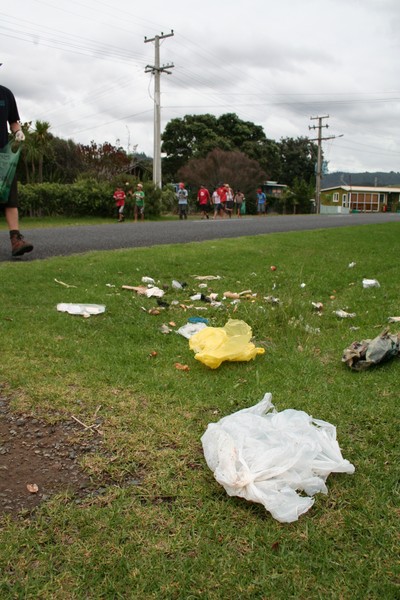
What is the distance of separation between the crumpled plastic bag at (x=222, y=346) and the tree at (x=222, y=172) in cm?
3919

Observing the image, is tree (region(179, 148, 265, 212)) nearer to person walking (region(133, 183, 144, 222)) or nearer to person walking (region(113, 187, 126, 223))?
person walking (region(133, 183, 144, 222))

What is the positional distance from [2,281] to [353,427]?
3.88m

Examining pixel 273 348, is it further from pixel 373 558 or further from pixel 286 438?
pixel 373 558

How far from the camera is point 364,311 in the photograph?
502 centimetres

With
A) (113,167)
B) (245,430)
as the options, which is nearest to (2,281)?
(245,430)

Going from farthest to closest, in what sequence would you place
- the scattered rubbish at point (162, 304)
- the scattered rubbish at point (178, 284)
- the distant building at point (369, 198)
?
the distant building at point (369, 198) < the scattered rubbish at point (178, 284) < the scattered rubbish at point (162, 304)

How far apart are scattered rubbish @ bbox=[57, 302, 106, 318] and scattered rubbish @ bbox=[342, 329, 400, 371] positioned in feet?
6.84

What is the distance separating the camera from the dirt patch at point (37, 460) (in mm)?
2038

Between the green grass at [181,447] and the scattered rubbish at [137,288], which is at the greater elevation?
the scattered rubbish at [137,288]

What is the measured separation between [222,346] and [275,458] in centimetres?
141

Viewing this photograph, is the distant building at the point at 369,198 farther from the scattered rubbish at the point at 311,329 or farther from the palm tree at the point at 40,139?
the scattered rubbish at the point at 311,329

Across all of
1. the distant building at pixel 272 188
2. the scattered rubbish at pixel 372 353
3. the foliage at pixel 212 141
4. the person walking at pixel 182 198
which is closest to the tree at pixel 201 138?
the foliage at pixel 212 141

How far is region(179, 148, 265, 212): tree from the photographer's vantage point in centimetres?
4194

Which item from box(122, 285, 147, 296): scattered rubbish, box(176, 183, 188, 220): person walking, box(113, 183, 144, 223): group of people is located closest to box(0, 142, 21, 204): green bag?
box(122, 285, 147, 296): scattered rubbish
